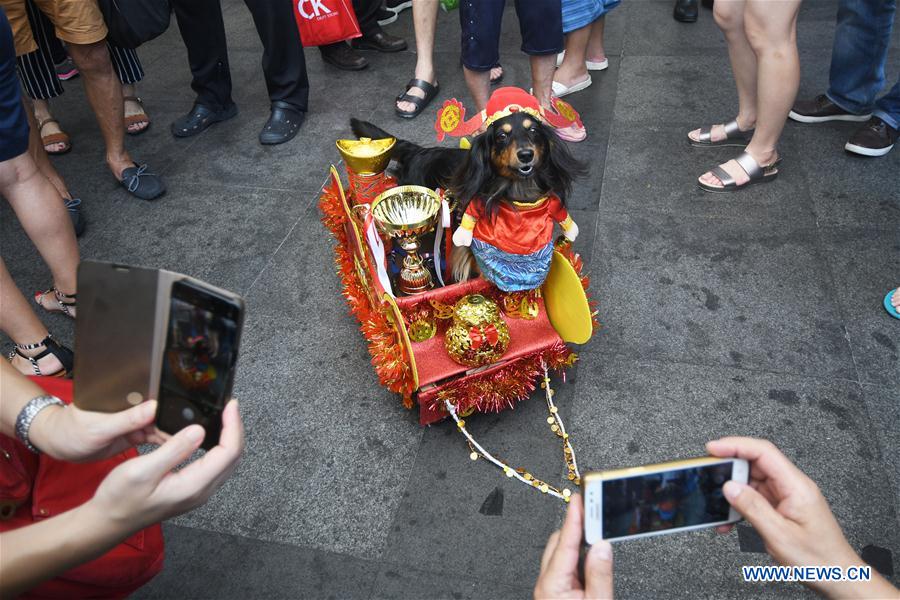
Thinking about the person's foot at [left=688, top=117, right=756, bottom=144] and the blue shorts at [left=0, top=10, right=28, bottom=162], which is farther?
the person's foot at [left=688, top=117, right=756, bottom=144]

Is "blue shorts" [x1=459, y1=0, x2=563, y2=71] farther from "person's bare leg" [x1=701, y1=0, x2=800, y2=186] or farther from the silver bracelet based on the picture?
the silver bracelet

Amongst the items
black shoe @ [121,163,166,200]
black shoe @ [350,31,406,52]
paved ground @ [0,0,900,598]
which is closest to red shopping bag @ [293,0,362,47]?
paved ground @ [0,0,900,598]

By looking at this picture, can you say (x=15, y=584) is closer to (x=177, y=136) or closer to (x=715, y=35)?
(x=177, y=136)

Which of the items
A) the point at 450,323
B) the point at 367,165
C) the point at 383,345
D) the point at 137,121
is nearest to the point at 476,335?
the point at 450,323

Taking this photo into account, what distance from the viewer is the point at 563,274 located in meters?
2.02

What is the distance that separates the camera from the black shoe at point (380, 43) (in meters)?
4.61

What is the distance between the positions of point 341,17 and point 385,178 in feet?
6.84

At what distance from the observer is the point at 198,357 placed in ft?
3.43

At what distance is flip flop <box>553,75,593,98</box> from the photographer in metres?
3.89

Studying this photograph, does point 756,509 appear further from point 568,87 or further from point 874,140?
point 568,87

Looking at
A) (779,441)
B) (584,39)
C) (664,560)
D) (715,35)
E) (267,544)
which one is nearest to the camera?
(664,560)

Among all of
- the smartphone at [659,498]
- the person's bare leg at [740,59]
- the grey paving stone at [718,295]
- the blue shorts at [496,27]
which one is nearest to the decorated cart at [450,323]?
the grey paving stone at [718,295]

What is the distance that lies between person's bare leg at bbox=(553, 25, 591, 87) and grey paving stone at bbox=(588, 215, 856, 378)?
4.46 feet

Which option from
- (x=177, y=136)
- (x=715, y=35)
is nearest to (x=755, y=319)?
(x=715, y=35)
